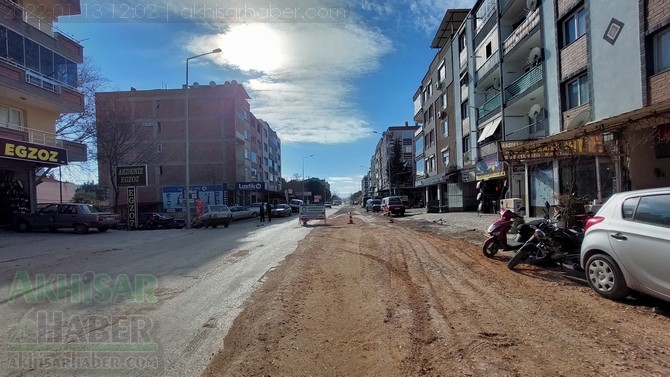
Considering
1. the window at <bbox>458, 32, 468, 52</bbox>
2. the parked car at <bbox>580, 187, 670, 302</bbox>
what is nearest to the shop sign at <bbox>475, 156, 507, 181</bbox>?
the window at <bbox>458, 32, 468, 52</bbox>

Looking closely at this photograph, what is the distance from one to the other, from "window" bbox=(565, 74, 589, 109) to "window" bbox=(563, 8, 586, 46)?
1.80m

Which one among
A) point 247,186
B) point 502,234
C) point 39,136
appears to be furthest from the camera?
point 247,186

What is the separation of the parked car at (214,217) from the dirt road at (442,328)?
20.6 metres

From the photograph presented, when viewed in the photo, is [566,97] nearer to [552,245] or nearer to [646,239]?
[552,245]

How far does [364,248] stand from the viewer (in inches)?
485

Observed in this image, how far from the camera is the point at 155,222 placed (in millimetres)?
29078

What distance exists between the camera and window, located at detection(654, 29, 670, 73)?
42.4 feet

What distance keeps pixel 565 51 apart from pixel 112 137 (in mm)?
31972

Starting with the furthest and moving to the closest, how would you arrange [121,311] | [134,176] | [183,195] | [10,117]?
[183,195], [134,176], [10,117], [121,311]

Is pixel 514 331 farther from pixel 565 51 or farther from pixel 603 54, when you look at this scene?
pixel 565 51

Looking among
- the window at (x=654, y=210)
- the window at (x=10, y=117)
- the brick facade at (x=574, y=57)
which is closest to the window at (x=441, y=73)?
the brick facade at (x=574, y=57)

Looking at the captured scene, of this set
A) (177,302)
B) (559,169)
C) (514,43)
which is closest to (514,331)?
(177,302)

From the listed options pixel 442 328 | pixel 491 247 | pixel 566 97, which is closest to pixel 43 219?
pixel 491 247

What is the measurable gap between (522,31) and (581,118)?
7.55m
